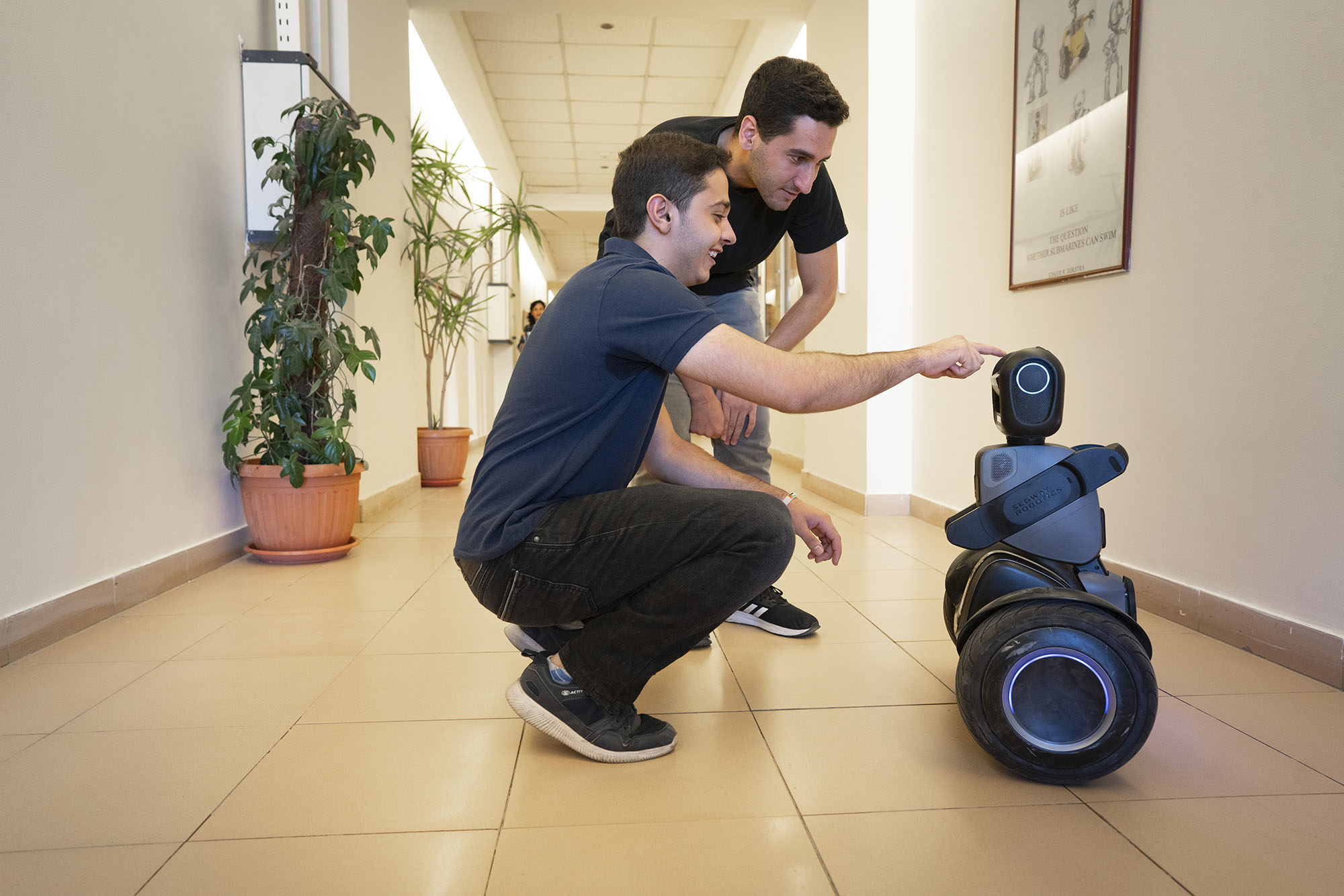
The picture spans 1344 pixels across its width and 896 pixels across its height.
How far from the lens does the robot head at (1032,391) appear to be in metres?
1.37

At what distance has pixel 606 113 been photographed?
7.75 m

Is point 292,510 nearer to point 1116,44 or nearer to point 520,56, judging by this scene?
point 1116,44

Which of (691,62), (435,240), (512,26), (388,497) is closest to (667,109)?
(691,62)

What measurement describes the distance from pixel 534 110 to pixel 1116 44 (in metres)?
6.21

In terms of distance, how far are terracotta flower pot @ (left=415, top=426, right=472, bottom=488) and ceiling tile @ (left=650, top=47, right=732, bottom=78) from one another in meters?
3.34

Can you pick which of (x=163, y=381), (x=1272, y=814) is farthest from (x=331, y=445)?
(x=1272, y=814)

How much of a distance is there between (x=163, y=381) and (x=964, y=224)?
3.02 meters

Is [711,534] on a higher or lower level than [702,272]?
lower

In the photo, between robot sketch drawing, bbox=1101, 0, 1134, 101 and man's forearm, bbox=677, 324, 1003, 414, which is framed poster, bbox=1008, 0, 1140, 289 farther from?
man's forearm, bbox=677, 324, 1003, 414

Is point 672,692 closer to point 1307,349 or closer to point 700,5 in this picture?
point 1307,349

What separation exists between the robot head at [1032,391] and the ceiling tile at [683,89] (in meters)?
A: 6.40

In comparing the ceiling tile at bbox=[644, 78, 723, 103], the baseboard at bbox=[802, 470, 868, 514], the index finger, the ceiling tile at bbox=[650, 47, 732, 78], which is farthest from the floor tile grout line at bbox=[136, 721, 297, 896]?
the ceiling tile at bbox=[644, 78, 723, 103]

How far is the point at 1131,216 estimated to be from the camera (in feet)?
7.75

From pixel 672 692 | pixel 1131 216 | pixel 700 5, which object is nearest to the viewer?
pixel 672 692
